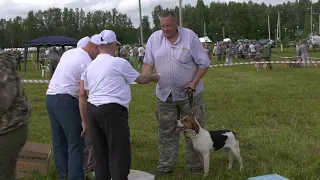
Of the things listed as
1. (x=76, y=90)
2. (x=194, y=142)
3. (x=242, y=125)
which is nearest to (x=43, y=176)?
(x=76, y=90)

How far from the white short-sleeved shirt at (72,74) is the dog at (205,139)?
128 cm

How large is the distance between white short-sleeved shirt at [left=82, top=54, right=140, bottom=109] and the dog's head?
1.18 metres

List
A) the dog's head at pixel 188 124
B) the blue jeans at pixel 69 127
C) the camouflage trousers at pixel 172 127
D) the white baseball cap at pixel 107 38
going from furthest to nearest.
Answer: the camouflage trousers at pixel 172 127 < the dog's head at pixel 188 124 < the blue jeans at pixel 69 127 < the white baseball cap at pixel 107 38

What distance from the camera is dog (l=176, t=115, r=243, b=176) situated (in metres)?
5.05

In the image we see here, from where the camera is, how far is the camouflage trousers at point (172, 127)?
5.26 m

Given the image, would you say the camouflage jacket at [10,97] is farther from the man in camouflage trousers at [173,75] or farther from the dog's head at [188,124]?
the dog's head at [188,124]

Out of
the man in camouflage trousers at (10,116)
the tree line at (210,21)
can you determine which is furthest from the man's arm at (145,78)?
the tree line at (210,21)

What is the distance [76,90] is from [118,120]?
0.90 meters

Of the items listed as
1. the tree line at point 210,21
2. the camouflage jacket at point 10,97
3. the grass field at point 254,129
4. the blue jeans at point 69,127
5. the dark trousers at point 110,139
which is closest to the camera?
the camouflage jacket at point 10,97

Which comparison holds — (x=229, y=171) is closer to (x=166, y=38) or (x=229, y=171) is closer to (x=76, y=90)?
(x=166, y=38)

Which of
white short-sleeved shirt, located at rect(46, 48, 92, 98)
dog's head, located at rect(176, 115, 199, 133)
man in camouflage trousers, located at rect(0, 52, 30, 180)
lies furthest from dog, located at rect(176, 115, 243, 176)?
man in camouflage trousers, located at rect(0, 52, 30, 180)

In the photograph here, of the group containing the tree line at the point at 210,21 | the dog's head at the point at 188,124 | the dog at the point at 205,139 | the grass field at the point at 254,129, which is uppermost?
the tree line at the point at 210,21

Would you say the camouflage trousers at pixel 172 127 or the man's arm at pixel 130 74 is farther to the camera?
the camouflage trousers at pixel 172 127

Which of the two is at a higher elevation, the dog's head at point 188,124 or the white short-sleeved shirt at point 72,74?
the white short-sleeved shirt at point 72,74
